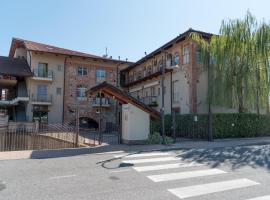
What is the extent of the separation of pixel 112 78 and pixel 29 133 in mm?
21440

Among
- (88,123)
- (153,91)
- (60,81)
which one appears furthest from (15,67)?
(153,91)

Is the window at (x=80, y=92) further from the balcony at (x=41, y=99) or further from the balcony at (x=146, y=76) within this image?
the balcony at (x=146, y=76)

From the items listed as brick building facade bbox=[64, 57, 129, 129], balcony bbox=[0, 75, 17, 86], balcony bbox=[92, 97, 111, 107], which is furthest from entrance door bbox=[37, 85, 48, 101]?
balcony bbox=[92, 97, 111, 107]

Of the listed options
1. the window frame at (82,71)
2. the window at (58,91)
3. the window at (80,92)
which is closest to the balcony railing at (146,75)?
the window frame at (82,71)

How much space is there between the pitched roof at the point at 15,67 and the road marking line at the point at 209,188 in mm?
30896

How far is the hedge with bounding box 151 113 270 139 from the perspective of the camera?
20.8 m

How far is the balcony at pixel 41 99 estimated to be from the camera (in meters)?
33.5

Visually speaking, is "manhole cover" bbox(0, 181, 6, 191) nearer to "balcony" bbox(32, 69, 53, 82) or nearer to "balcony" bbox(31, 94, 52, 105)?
"balcony" bbox(31, 94, 52, 105)

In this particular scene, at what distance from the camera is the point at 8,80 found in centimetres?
3484

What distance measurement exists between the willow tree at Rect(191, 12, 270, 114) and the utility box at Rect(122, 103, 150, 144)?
21.7ft

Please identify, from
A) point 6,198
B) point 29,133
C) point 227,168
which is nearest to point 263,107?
point 227,168

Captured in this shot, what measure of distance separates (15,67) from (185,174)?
32001mm

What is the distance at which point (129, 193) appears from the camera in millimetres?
6430

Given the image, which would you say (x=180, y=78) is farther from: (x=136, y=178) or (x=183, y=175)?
(x=136, y=178)
